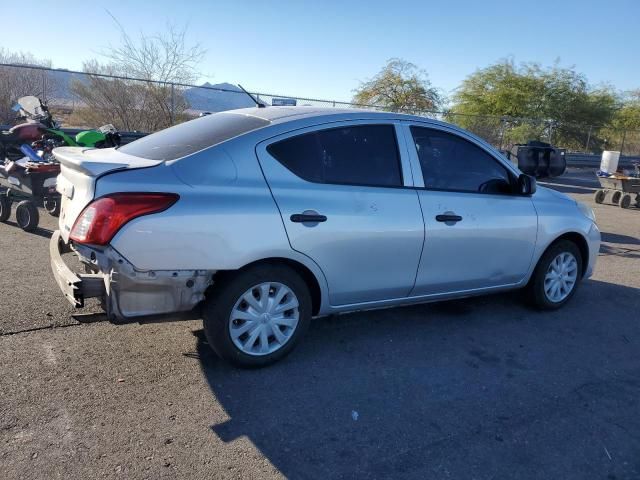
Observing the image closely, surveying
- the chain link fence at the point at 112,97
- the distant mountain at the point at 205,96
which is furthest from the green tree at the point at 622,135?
the distant mountain at the point at 205,96

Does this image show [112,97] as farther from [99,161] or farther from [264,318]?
[264,318]

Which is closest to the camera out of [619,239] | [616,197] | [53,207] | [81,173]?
[81,173]

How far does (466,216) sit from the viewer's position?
14.5ft

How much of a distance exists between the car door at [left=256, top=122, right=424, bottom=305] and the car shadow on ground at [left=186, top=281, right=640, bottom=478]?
1.85ft

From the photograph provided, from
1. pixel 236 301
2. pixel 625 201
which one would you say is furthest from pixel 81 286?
pixel 625 201

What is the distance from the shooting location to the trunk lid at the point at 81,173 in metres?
3.29

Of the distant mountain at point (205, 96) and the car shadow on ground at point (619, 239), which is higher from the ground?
the distant mountain at point (205, 96)

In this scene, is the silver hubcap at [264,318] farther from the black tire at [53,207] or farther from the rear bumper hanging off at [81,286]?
the black tire at [53,207]

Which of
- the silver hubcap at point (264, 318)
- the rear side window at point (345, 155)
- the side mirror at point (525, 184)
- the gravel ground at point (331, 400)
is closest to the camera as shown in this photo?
the gravel ground at point (331, 400)

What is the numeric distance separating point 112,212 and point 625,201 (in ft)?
43.6

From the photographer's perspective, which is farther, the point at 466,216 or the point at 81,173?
the point at 466,216

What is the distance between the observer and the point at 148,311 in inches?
130

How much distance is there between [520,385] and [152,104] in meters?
14.5

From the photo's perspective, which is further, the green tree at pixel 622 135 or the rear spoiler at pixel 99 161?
the green tree at pixel 622 135
